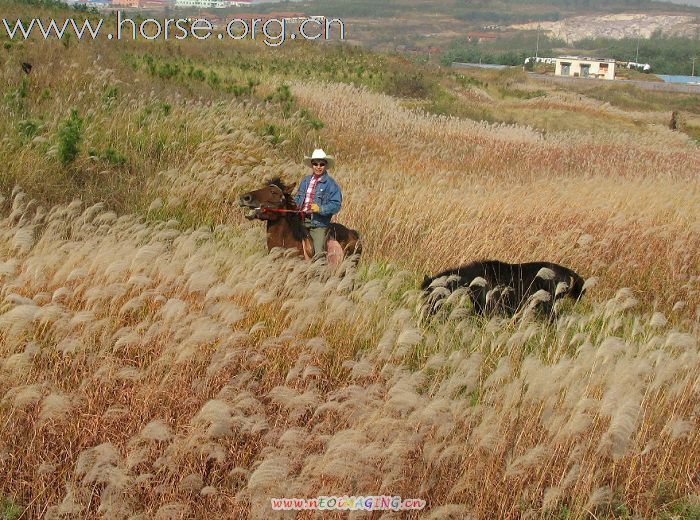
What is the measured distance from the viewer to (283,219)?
738 cm

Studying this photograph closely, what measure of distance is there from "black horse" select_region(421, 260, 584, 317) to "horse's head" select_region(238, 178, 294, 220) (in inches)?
63.5

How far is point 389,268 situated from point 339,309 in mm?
2926

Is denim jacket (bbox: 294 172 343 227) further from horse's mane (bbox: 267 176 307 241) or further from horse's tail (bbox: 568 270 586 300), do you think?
horse's tail (bbox: 568 270 586 300)

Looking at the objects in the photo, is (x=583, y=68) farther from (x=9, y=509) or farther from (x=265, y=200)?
(x=9, y=509)

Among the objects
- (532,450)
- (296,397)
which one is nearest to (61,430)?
(296,397)

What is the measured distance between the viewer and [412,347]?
5.43m

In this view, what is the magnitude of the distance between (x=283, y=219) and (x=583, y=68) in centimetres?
13767

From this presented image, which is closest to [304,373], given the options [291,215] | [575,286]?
[291,215]

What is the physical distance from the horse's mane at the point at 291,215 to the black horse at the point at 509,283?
4.53 ft

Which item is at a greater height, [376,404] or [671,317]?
[376,404]

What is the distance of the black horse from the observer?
690cm

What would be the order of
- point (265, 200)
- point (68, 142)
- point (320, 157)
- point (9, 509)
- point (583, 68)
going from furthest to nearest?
point (583, 68), point (68, 142), point (320, 157), point (265, 200), point (9, 509)

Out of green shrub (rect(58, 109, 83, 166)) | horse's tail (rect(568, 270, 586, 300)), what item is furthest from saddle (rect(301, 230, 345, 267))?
green shrub (rect(58, 109, 83, 166))

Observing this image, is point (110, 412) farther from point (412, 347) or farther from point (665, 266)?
point (665, 266)
